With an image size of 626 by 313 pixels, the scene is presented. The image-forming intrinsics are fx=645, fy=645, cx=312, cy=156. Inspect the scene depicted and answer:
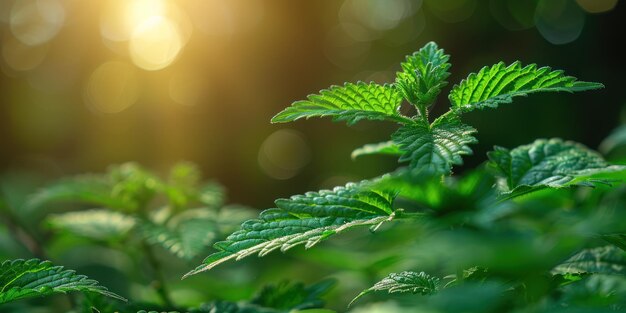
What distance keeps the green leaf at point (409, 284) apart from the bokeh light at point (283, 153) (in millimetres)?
5197

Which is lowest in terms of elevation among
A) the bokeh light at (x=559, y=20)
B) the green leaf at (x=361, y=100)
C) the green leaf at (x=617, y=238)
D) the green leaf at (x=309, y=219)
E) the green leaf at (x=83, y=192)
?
the green leaf at (x=617, y=238)

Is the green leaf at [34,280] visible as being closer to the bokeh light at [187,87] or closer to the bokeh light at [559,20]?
the bokeh light at [559,20]

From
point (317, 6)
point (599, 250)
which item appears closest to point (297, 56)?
point (317, 6)

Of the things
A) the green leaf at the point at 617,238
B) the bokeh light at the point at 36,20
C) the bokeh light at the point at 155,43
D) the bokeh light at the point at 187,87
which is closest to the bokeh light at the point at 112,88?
the bokeh light at the point at 155,43

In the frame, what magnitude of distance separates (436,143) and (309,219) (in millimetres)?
293

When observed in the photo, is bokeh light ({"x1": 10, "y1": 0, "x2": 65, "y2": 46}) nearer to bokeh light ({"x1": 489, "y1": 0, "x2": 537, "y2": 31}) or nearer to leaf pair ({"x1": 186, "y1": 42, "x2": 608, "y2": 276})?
bokeh light ({"x1": 489, "y1": 0, "x2": 537, "y2": 31})

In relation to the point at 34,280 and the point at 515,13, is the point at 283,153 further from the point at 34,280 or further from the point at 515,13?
the point at 34,280

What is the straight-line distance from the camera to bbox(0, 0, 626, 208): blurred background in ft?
19.0

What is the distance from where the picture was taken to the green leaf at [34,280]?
1.21 m

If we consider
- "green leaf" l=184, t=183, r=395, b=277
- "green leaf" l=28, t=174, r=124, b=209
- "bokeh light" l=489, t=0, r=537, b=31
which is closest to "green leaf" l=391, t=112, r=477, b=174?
"green leaf" l=184, t=183, r=395, b=277

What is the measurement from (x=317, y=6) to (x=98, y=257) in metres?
4.91

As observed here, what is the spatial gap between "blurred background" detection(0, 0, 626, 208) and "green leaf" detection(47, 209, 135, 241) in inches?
141

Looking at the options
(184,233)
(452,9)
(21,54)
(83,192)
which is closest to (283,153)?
(452,9)

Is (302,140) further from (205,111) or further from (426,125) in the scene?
(426,125)
